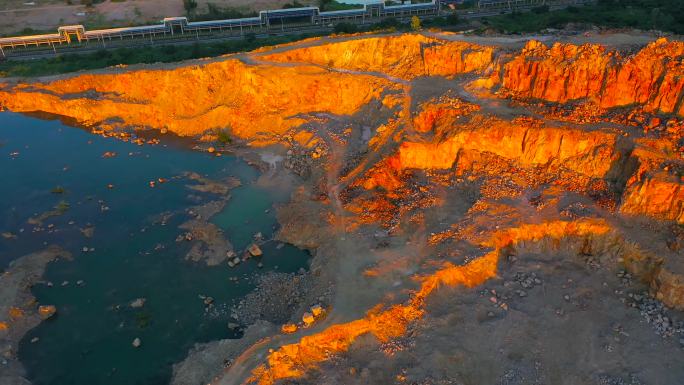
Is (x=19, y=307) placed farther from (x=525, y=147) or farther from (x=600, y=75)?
(x=600, y=75)

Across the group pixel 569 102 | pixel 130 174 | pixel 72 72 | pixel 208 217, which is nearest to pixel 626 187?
pixel 569 102

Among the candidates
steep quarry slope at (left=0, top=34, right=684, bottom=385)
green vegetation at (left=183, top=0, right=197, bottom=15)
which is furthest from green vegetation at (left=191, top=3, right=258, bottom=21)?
steep quarry slope at (left=0, top=34, right=684, bottom=385)

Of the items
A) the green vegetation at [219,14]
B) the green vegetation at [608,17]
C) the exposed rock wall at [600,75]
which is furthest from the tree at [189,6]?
the exposed rock wall at [600,75]

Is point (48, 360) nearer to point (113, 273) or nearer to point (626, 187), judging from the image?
point (113, 273)

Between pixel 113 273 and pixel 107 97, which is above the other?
pixel 107 97

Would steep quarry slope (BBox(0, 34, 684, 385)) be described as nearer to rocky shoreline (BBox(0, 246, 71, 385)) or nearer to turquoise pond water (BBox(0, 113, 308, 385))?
turquoise pond water (BBox(0, 113, 308, 385))

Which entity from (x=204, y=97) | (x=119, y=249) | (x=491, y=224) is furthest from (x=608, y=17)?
(x=119, y=249)

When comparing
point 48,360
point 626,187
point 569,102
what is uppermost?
point 569,102
